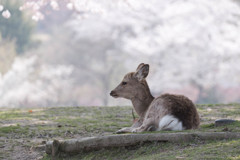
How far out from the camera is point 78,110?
1080 centimetres

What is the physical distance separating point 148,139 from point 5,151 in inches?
87.6

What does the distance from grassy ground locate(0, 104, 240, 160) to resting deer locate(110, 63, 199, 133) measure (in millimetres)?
320

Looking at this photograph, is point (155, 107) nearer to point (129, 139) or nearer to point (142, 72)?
point (142, 72)

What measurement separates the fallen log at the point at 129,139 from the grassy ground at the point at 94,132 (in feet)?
0.20

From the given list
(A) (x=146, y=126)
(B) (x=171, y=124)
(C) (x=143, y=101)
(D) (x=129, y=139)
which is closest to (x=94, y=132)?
(C) (x=143, y=101)

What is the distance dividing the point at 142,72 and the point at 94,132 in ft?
5.03

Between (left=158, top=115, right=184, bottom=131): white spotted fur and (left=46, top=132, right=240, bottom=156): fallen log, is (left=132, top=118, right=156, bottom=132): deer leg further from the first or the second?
(left=46, top=132, right=240, bottom=156): fallen log

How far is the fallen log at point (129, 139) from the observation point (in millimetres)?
4773

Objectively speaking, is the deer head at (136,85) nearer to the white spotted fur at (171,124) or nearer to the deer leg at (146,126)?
the deer leg at (146,126)

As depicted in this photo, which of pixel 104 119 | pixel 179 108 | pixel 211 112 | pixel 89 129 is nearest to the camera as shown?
pixel 179 108

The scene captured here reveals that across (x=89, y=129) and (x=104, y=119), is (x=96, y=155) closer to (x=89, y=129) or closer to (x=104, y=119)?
(x=89, y=129)

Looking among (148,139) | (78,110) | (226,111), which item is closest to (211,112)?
(226,111)

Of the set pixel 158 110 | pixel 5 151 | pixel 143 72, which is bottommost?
pixel 5 151

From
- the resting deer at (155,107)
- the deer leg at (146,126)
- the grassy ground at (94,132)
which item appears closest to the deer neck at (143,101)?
the resting deer at (155,107)
